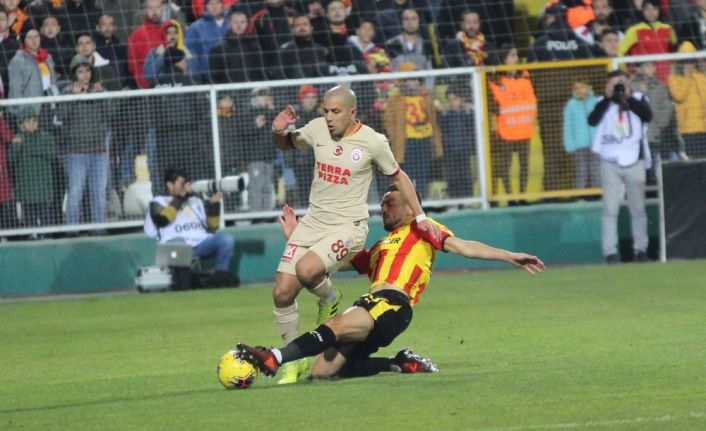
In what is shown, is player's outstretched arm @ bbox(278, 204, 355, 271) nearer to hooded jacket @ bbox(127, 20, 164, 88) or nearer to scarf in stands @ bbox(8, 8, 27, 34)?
hooded jacket @ bbox(127, 20, 164, 88)

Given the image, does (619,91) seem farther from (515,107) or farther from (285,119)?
(285,119)

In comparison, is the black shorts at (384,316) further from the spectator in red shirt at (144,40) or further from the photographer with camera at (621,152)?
the spectator in red shirt at (144,40)

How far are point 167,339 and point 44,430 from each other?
5.16m

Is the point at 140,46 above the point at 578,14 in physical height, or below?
above

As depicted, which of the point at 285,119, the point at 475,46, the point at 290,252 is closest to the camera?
the point at 285,119

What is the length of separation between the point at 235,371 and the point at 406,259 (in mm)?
1417

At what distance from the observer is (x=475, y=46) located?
2034 cm

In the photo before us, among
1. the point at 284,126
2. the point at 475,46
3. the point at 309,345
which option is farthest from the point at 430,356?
the point at 475,46

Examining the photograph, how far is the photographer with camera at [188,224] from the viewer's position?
18.4 m

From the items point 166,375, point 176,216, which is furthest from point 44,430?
point 176,216

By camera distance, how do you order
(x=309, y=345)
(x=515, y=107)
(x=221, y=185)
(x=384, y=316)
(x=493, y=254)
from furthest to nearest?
(x=515, y=107) → (x=221, y=185) → (x=384, y=316) → (x=493, y=254) → (x=309, y=345)

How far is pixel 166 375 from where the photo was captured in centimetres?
1048

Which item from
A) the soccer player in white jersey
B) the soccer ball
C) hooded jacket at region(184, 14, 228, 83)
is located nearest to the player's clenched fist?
the soccer player in white jersey

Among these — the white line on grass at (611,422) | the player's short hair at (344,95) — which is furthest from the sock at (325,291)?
the white line on grass at (611,422)
